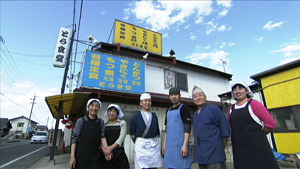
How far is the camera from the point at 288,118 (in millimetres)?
6586

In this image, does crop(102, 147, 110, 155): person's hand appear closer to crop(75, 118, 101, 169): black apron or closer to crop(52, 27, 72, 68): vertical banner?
crop(75, 118, 101, 169): black apron

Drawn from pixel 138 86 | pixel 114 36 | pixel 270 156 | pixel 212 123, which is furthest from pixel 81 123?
pixel 114 36

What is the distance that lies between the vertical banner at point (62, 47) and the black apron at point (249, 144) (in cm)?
848

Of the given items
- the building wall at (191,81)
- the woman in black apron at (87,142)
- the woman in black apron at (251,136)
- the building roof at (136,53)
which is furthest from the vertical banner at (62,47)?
the woman in black apron at (251,136)

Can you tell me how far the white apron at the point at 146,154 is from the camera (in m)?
2.44

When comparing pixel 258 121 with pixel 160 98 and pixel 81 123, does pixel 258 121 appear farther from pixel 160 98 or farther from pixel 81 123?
pixel 160 98

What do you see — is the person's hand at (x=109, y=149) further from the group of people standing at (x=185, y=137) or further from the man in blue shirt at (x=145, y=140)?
the man in blue shirt at (x=145, y=140)

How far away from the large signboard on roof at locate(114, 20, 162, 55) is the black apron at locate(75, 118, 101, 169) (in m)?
7.27

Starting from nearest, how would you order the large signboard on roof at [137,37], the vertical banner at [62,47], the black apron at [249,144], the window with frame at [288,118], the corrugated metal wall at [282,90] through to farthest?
the black apron at [249,144] → the window with frame at [288,118] → the corrugated metal wall at [282,90] → the vertical banner at [62,47] → the large signboard on roof at [137,37]

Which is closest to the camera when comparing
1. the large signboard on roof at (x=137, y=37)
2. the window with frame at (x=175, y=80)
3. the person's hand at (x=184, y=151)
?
the person's hand at (x=184, y=151)

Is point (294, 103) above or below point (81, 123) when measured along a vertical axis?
above

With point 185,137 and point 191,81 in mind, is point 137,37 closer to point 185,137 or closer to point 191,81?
point 191,81

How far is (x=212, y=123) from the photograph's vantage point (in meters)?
2.25

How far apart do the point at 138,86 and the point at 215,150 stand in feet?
17.8
